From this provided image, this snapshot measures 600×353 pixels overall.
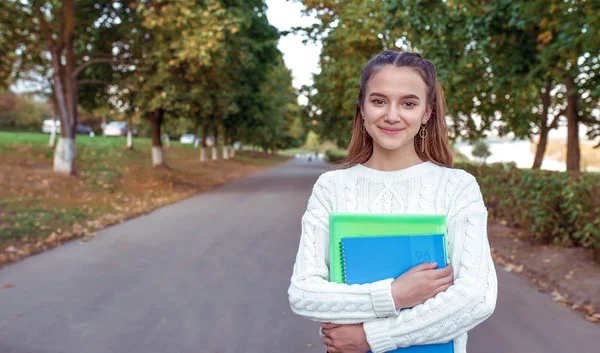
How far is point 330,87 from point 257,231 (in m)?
10.3

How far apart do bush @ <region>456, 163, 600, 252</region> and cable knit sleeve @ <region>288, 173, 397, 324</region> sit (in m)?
5.49

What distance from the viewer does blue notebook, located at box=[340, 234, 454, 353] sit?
5.88ft

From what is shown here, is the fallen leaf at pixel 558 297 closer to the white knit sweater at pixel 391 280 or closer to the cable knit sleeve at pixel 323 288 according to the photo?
the white knit sweater at pixel 391 280

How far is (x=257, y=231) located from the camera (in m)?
10.8

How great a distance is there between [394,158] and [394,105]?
0.73 feet

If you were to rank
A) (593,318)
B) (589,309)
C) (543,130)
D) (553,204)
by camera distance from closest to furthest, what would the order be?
(593,318) < (589,309) < (553,204) < (543,130)

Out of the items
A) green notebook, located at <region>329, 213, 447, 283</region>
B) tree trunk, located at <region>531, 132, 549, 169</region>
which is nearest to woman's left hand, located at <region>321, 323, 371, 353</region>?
green notebook, located at <region>329, 213, 447, 283</region>

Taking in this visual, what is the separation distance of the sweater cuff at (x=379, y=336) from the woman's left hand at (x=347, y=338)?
27 mm

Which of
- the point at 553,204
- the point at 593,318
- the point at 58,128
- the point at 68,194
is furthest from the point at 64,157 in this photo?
the point at 58,128

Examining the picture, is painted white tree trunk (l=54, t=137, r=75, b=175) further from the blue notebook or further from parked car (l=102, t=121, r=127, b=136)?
parked car (l=102, t=121, r=127, b=136)

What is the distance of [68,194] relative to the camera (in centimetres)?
1444

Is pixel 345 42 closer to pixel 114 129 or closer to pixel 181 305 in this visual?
pixel 181 305

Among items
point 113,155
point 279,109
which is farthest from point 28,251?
point 279,109

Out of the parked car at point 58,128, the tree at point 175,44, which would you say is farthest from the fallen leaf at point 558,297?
the parked car at point 58,128
